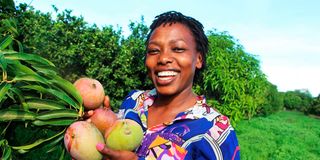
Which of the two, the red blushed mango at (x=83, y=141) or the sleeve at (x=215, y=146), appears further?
the sleeve at (x=215, y=146)

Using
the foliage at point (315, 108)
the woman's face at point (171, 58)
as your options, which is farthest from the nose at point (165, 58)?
the foliage at point (315, 108)

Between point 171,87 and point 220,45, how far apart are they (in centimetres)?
493

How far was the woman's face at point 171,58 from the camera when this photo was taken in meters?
1.75

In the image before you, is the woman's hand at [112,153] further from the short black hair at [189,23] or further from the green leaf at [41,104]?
the short black hair at [189,23]

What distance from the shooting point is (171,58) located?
174 centimetres

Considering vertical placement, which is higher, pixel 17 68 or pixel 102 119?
pixel 17 68

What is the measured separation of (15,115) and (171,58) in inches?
26.4

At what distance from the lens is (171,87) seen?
178cm

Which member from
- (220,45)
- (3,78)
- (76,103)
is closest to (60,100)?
(76,103)

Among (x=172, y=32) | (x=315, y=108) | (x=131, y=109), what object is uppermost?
(x=172, y=32)

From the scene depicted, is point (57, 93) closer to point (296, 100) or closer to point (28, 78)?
point (28, 78)

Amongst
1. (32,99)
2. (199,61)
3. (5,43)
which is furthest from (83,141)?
(199,61)

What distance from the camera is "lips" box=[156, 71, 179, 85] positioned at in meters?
Result: 1.75

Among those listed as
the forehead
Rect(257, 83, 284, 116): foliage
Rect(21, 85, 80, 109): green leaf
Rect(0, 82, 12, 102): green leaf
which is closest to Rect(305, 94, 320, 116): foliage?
Rect(257, 83, 284, 116): foliage
